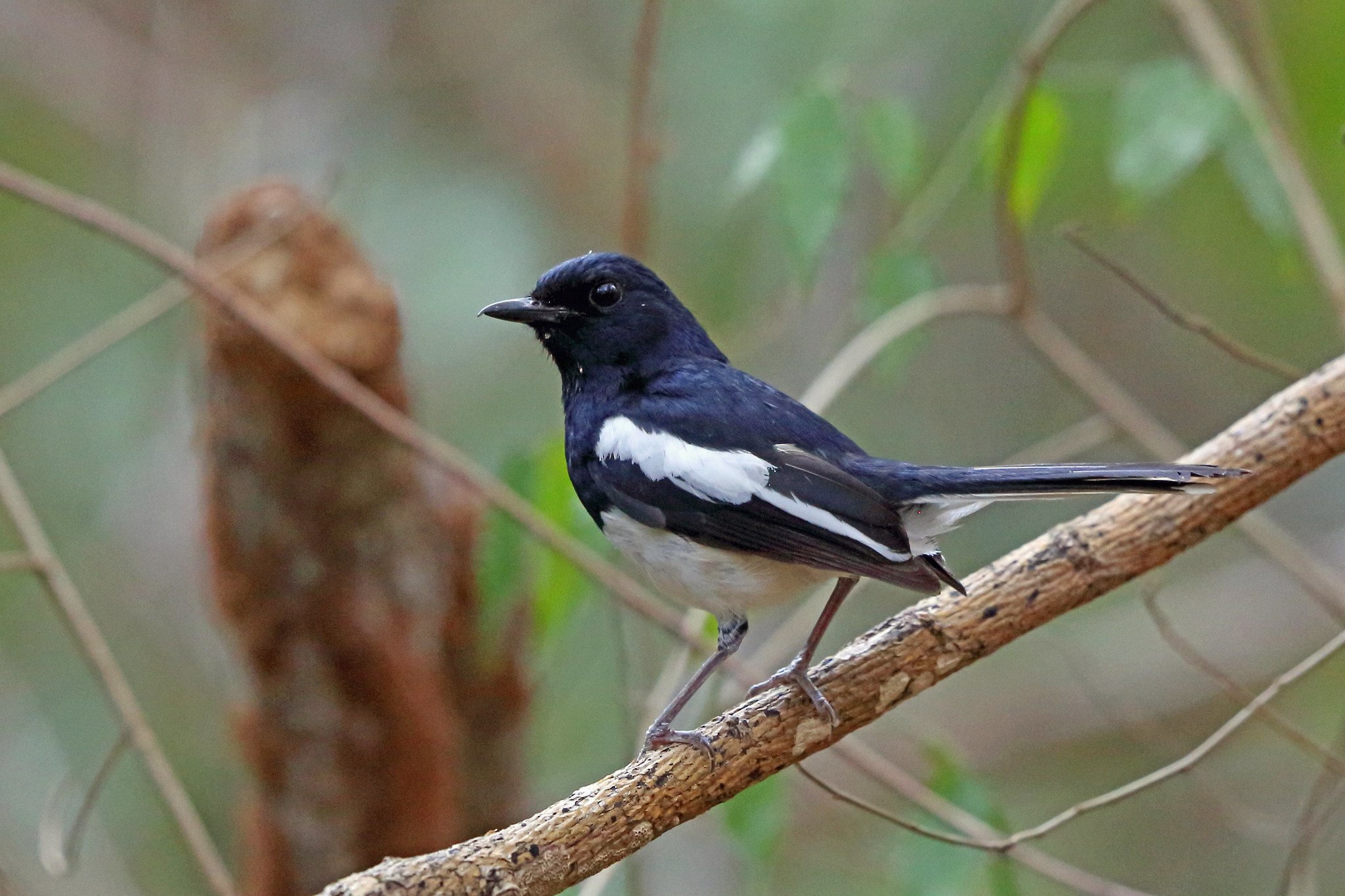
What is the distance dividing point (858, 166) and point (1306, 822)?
3.83 m

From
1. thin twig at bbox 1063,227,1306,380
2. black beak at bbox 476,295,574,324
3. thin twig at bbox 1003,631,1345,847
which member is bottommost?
thin twig at bbox 1003,631,1345,847

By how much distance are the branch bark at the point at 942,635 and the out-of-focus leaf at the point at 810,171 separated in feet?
2.59

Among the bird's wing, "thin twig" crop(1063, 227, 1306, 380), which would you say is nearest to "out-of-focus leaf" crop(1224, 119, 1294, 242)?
"thin twig" crop(1063, 227, 1306, 380)

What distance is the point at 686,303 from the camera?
6.19 metres

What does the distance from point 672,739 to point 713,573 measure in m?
0.34

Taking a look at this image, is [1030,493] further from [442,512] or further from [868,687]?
[442,512]

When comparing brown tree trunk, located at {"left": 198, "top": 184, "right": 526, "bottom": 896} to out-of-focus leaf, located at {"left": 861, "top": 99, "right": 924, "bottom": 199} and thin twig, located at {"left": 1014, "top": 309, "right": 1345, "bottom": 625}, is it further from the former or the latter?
thin twig, located at {"left": 1014, "top": 309, "right": 1345, "bottom": 625}

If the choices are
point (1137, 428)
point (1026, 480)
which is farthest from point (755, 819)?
point (1137, 428)

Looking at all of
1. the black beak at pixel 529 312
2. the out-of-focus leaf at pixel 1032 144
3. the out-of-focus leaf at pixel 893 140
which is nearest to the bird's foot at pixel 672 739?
the black beak at pixel 529 312

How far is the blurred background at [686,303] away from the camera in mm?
5230

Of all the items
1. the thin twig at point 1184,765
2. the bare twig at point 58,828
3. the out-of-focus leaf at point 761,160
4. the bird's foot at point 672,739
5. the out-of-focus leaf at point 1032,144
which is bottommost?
the thin twig at point 1184,765

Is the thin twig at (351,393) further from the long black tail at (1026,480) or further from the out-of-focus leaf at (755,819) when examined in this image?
the long black tail at (1026,480)

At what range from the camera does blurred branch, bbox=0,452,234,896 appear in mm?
2854

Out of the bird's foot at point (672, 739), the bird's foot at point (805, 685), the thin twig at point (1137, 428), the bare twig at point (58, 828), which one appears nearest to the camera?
the bird's foot at point (672, 739)
